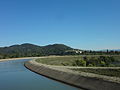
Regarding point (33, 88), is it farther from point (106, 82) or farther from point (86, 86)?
point (106, 82)

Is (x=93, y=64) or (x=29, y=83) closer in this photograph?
(x=29, y=83)

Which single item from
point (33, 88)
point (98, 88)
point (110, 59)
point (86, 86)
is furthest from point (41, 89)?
point (110, 59)

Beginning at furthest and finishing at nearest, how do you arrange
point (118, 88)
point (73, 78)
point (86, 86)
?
point (73, 78) → point (86, 86) → point (118, 88)

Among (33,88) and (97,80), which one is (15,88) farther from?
(97,80)

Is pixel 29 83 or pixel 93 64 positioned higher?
pixel 93 64

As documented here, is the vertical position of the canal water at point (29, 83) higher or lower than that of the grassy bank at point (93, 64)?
lower

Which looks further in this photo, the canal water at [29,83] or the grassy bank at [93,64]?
the grassy bank at [93,64]

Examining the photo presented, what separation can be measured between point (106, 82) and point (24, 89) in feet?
27.6

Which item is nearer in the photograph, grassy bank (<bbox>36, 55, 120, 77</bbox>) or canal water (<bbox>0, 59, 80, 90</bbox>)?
canal water (<bbox>0, 59, 80, 90</bbox>)

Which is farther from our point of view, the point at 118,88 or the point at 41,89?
the point at 41,89

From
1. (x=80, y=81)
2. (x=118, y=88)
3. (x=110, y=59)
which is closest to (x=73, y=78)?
(x=80, y=81)

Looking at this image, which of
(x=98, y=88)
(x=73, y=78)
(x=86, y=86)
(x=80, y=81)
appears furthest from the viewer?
(x=73, y=78)

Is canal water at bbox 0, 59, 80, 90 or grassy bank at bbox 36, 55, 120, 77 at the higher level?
grassy bank at bbox 36, 55, 120, 77

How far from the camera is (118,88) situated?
16.4m
